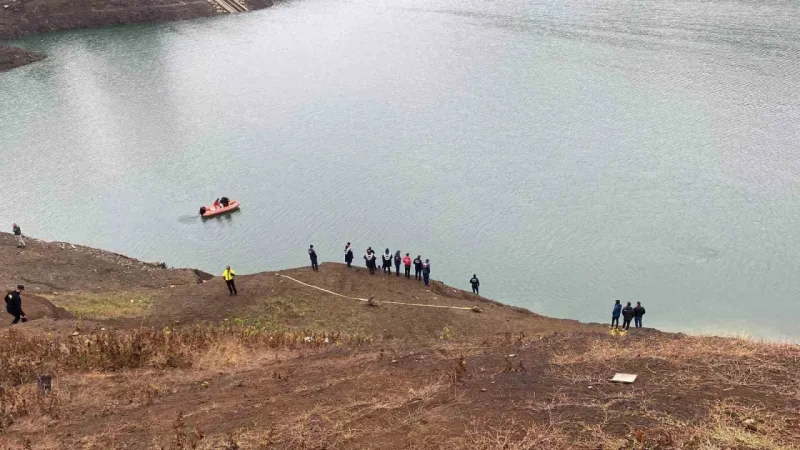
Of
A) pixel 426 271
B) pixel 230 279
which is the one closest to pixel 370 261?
pixel 426 271

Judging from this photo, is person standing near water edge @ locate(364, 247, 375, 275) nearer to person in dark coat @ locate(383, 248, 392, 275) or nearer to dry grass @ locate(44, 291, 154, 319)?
person in dark coat @ locate(383, 248, 392, 275)

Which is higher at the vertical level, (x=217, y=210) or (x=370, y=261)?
(x=217, y=210)

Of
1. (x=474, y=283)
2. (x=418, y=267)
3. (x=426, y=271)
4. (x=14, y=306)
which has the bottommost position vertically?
(x=14, y=306)

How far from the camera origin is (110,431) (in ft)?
49.1

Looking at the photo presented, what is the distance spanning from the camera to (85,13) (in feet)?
360

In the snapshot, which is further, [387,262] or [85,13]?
[85,13]

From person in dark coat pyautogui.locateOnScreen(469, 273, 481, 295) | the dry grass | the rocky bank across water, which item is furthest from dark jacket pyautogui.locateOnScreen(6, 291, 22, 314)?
the rocky bank across water

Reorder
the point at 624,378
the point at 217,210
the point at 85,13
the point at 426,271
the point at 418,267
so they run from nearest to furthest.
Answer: the point at 624,378 < the point at 426,271 < the point at 418,267 < the point at 217,210 < the point at 85,13

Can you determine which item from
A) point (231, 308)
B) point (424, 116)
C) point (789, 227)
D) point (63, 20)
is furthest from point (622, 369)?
point (63, 20)

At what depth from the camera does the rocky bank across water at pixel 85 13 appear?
10462cm

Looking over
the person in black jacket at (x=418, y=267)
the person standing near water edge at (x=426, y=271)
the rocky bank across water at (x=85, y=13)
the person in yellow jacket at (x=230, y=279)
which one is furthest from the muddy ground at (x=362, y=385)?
the rocky bank across water at (x=85, y=13)

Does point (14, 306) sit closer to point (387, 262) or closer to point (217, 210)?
point (387, 262)

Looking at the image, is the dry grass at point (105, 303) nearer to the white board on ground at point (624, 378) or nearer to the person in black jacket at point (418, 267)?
the person in black jacket at point (418, 267)

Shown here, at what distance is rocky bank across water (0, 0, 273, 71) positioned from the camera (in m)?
105
